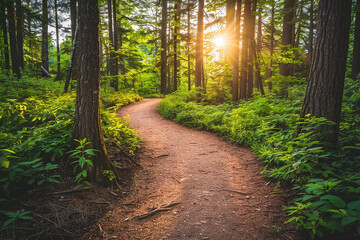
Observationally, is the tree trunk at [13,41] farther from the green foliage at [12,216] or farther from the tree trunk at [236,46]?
the tree trunk at [236,46]

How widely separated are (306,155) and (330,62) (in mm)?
1941

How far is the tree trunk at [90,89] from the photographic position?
3.56 meters

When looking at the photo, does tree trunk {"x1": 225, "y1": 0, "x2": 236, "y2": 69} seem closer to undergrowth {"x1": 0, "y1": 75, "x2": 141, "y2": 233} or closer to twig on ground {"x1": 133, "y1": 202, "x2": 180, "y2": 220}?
undergrowth {"x1": 0, "y1": 75, "x2": 141, "y2": 233}

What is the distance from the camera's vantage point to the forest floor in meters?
2.75

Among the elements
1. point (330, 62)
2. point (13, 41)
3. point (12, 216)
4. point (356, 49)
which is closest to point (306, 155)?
point (330, 62)

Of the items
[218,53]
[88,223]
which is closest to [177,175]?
[88,223]

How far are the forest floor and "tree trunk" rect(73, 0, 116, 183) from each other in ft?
3.22

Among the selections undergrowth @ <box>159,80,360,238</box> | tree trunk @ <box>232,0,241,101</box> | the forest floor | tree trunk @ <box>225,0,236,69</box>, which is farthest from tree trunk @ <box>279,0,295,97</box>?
the forest floor

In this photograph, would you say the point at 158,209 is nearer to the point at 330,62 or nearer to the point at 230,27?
the point at 330,62

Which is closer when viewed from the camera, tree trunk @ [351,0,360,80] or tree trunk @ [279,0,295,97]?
tree trunk @ [279,0,295,97]

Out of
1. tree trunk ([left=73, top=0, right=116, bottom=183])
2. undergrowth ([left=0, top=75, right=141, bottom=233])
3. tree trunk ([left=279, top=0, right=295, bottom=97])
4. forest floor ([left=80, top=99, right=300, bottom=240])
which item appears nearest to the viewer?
undergrowth ([left=0, top=75, right=141, bottom=233])

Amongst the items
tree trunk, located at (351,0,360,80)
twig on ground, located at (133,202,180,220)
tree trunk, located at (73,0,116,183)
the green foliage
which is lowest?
twig on ground, located at (133,202,180,220)

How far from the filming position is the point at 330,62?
3535mm

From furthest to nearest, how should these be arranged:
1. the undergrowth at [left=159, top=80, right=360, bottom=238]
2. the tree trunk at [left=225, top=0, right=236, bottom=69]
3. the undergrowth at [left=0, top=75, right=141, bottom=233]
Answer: the tree trunk at [left=225, top=0, right=236, bottom=69] < the undergrowth at [left=0, top=75, right=141, bottom=233] < the undergrowth at [left=159, top=80, right=360, bottom=238]
